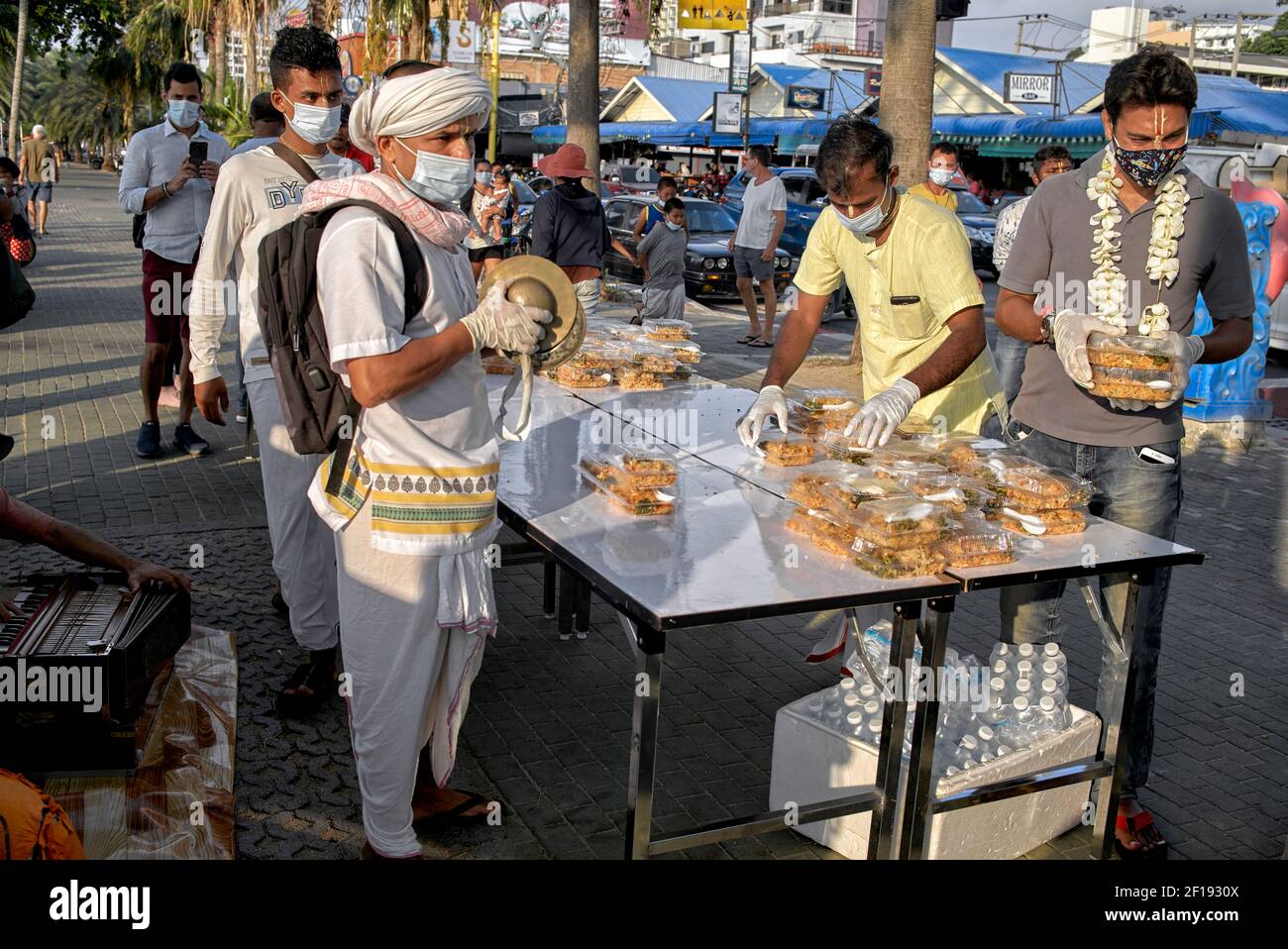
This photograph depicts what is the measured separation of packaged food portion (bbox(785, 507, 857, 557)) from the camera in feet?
10.1

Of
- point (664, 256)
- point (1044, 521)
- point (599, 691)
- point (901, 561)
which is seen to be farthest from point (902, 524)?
point (664, 256)

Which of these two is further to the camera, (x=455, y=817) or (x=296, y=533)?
(x=296, y=533)

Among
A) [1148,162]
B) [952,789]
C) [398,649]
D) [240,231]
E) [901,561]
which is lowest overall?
[952,789]

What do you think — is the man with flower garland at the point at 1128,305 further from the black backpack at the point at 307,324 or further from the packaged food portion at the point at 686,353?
the packaged food portion at the point at 686,353

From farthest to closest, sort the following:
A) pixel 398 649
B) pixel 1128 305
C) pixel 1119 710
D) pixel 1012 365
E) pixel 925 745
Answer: pixel 1012 365, pixel 1128 305, pixel 1119 710, pixel 925 745, pixel 398 649

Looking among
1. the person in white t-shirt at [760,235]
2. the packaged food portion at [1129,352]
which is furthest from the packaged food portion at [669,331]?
the person in white t-shirt at [760,235]

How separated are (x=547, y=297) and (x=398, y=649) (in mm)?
1033

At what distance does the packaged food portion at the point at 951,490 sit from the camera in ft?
10.6

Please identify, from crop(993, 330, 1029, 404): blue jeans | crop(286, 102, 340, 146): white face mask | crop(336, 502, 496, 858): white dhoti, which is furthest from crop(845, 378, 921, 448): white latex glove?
crop(993, 330, 1029, 404): blue jeans

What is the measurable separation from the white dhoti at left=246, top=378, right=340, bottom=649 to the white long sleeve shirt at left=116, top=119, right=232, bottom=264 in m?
3.50

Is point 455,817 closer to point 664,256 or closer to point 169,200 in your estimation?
point 169,200

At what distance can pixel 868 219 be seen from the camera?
3910 millimetres

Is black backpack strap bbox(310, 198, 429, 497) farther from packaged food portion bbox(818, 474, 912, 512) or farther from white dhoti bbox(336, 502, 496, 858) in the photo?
packaged food portion bbox(818, 474, 912, 512)

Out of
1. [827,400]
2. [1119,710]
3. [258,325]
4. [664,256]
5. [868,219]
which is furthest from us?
[664,256]
